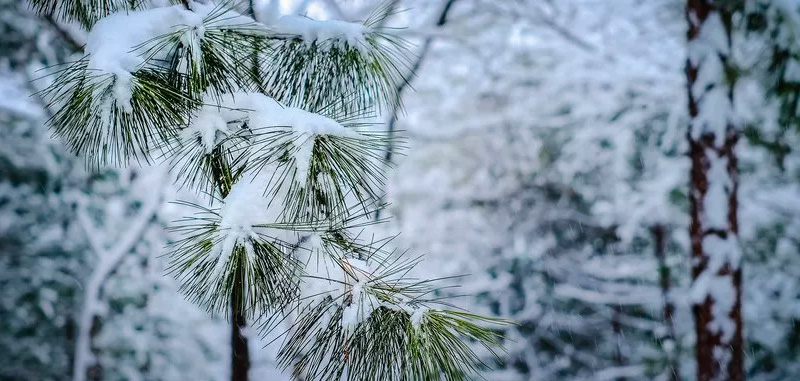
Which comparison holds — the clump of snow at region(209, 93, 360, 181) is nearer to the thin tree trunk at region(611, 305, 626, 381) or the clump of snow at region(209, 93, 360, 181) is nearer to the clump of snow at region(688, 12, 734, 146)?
the clump of snow at region(688, 12, 734, 146)

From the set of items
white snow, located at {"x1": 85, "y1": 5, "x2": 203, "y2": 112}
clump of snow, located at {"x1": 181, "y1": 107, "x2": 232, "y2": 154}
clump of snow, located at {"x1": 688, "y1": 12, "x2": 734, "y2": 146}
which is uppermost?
clump of snow, located at {"x1": 688, "y1": 12, "x2": 734, "y2": 146}

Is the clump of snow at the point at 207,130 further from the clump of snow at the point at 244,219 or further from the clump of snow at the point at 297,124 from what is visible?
the clump of snow at the point at 244,219

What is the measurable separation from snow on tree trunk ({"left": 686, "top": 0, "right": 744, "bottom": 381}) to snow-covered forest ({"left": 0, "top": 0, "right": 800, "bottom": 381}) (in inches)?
0.6

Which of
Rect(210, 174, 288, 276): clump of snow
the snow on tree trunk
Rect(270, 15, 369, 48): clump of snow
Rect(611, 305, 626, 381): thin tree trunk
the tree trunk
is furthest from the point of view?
Rect(611, 305, 626, 381): thin tree trunk

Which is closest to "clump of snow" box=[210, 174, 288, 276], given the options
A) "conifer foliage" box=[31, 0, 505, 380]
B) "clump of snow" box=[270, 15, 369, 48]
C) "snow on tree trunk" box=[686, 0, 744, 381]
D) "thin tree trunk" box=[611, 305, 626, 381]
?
"conifer foliage" box=[31, 0, 505, 380]

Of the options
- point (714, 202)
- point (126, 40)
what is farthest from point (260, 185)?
point (714, 202)

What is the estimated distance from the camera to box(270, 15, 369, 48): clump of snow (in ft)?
4.80

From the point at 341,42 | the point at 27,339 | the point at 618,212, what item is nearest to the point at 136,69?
the point at 341,42

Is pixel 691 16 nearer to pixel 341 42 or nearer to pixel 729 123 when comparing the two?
pixel 729 123

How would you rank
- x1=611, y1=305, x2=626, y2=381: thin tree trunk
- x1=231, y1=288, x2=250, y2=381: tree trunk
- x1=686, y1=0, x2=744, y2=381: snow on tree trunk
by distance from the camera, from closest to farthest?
x1=231, y1=288, x2=250, y2=381: tree trunk → x1=686, y1=0, x2=744, y2=381: snow on tree trunk → x1=611, y1=305, x2=626, y2=381: thin tree trunk

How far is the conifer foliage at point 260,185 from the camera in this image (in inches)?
44.4

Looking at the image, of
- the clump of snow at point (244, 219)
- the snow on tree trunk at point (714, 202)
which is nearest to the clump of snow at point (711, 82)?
the snow on tree trunk at point (714, 202)

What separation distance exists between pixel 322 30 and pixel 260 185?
54 centimetres

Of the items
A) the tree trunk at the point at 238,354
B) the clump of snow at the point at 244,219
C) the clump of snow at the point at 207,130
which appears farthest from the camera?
the tree trunk at the point at 238,354
